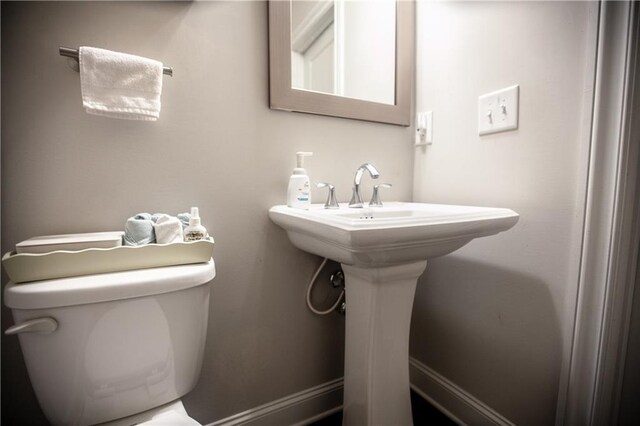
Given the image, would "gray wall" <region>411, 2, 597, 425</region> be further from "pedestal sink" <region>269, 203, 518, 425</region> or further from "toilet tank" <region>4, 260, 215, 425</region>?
"toilet tank" <region>4, 260, 215, 425</region>

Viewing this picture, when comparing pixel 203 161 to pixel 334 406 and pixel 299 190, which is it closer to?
pixel 299 190

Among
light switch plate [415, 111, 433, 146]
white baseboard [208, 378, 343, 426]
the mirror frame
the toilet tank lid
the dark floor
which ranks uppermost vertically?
the mirror frame

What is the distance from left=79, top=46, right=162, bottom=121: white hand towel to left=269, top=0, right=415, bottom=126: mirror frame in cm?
33

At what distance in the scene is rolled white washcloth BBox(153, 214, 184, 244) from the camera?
68 cm

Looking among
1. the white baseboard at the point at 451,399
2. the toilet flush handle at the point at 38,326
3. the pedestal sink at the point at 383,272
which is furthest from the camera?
the white baseboard at the point at 451,399

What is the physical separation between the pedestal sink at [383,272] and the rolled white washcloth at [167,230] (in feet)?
0.92

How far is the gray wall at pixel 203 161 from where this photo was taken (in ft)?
2.26

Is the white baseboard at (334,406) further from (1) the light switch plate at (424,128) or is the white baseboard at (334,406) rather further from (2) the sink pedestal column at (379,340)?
(1) the light switch plate at (424,128)

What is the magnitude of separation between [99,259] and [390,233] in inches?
23.4

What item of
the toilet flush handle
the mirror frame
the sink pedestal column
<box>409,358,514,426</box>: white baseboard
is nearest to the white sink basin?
the sink pedestal column

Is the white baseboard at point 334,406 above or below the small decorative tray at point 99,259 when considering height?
below

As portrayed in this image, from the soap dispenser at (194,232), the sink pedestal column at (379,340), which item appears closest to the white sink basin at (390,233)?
the sink pedestal column at (379,340)

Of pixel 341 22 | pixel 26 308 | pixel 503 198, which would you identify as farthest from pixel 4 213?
pixel 503 198

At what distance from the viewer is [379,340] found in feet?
2.67
